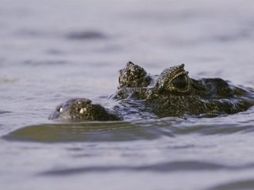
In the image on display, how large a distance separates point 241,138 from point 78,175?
5.53ft

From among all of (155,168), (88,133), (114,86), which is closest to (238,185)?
(155,168)

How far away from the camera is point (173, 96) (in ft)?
24.3

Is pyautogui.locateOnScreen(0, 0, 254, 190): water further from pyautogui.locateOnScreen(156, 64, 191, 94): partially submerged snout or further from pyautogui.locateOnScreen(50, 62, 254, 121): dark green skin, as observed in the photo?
pyautogui.locateOnScreen(156, 64, 191, 94): partially submerged snout

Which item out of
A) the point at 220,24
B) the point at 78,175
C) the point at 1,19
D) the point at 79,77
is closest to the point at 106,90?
the point at 79,77

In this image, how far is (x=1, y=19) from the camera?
1650 cm

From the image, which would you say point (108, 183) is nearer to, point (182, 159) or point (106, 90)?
point (182, 159)

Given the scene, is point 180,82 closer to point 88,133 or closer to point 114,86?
point 88,133

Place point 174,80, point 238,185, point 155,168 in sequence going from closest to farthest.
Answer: point 238,185, point 155,168, point 174,80

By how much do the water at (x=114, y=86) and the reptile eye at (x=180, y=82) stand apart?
1.53 feet

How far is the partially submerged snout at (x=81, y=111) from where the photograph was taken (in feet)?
21.3

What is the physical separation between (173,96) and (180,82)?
0.14 m

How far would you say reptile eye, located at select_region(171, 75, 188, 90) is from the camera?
741 centimetres

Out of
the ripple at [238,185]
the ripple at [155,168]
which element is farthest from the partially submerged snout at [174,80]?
the ripple at [238,185]

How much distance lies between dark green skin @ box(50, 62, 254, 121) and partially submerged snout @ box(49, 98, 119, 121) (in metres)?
0.03
